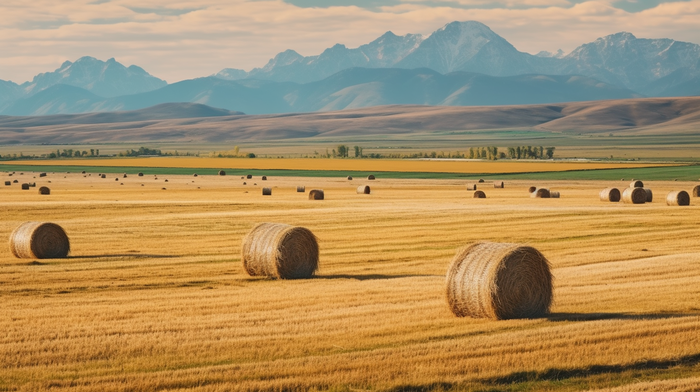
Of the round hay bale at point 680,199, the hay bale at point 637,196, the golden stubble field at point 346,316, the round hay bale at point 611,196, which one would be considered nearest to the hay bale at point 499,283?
the golden stubble field at point 346,316

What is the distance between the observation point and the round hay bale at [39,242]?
25.1 meters

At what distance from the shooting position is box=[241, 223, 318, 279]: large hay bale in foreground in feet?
69.8

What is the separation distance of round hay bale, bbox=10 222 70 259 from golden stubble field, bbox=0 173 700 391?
474 mm

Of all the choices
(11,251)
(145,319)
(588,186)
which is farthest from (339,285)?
(588,186)

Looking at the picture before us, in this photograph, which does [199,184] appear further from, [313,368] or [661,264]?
[313,368]

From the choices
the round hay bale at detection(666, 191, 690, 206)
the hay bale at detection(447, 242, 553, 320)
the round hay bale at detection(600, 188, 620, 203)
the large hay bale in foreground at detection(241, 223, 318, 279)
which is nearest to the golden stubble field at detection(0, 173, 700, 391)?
the hay bale at detection(447, 242, 553, 320)

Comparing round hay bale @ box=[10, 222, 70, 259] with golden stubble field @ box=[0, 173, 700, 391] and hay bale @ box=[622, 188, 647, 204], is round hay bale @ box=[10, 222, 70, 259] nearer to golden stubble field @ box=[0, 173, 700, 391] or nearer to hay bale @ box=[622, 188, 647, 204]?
golden stubble field @ box=[0, 173, 700, 391]

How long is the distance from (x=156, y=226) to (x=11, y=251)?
9.03m

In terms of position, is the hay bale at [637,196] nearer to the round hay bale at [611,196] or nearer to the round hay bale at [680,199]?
the round hay bale at [611,196]

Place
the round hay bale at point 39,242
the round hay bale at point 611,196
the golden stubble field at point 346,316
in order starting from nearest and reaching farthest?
the golden stubble field at point 346,316 < the round hay bale at point 39,242 < the round hay bale at point 611,196

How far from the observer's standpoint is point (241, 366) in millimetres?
12633

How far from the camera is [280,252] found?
69.6 feet

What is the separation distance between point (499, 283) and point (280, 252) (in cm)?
688

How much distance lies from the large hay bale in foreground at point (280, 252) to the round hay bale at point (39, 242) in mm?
6270
